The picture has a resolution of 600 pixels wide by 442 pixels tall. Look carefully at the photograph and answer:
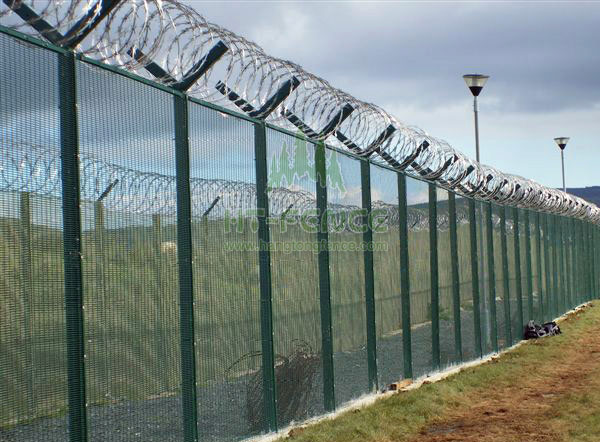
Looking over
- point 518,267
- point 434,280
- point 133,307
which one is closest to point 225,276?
point 133,307

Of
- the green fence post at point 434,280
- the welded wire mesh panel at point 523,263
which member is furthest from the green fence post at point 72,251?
the welded wire mesh panel at point 523,263

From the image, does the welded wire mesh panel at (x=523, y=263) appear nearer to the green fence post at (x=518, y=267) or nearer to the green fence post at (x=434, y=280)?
the green fence post at (x=518, y=267)

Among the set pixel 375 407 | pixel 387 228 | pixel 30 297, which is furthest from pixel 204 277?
Answer: pixel 387 228

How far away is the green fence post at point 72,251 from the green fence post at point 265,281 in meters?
2.37

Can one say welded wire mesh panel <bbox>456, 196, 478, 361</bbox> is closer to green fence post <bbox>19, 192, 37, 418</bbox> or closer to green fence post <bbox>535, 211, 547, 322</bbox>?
green fence post <bbox>535, 211, 547, 322</bbox>

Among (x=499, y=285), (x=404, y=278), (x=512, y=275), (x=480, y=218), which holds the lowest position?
(x=499, y=285)

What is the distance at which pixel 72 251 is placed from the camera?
459 cm

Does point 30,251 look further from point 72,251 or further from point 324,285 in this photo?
point 324,285

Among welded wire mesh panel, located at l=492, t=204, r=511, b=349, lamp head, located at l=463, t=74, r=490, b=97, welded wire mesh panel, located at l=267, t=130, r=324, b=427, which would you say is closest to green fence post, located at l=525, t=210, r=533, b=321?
welded wire mesh panel, located at l=492, t=204, r=511, b=349

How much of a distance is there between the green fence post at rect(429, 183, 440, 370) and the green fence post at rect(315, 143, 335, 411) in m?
3.33

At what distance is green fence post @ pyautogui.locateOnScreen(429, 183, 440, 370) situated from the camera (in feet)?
36.7

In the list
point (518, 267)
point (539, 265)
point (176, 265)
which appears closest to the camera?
point (176, 265)

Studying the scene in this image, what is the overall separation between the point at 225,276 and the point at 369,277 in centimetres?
313

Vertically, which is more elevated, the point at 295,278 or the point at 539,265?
the point at 295,278
